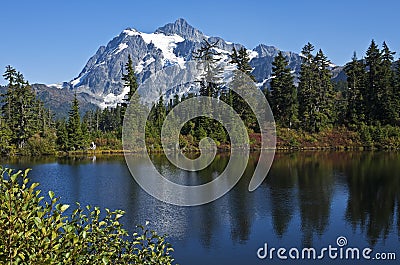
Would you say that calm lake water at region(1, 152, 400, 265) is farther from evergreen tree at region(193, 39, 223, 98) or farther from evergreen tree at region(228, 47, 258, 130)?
evergreen tree at region(193, 39, 223, 98)

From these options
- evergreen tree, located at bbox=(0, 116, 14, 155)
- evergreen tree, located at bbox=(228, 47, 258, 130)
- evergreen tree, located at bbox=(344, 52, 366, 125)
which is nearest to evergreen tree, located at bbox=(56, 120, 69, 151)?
evergreen tree, located at bbox=(0, 116, 14, 155)

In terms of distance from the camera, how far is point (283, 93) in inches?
1906

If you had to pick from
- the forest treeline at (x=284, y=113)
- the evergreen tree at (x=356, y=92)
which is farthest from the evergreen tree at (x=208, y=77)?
the evergreen tree at (x=356, y=92)

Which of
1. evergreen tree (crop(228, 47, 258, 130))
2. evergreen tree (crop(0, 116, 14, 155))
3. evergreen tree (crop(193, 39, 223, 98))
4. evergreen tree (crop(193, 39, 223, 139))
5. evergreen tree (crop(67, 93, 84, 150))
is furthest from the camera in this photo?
evergreen tree (crop(228, 47, 258, 130))

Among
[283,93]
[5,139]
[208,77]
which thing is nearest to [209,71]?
[208,77]

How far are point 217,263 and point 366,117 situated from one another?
40.2 m

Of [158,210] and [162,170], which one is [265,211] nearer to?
[158,210]

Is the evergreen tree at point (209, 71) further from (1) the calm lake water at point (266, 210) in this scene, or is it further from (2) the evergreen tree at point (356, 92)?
(1) the calm lake water at point (266, 210)

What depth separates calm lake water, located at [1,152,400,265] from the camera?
40.4 feet

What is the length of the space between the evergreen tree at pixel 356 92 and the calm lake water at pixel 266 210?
61.2 feet

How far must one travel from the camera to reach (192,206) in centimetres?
1744

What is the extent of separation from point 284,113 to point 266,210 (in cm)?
3382

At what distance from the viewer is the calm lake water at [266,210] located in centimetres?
1230

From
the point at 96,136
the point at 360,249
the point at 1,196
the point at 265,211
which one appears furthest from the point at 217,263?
the point at 96,136
